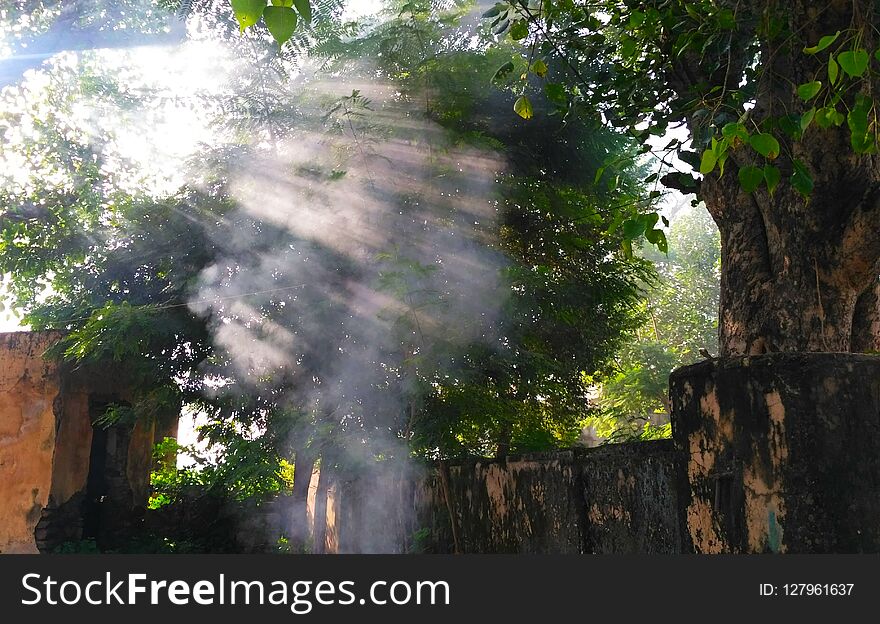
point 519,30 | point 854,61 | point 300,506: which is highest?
point 519,30

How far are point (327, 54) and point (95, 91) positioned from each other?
6.29 meters

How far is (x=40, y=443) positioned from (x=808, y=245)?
8533 mm

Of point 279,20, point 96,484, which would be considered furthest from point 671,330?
point 279,20

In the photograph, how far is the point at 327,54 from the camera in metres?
7.01

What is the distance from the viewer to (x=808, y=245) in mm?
2799

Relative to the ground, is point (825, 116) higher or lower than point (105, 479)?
lower

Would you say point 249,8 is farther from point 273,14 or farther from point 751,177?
point 751,177

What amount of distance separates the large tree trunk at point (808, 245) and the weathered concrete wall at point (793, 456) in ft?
1.90

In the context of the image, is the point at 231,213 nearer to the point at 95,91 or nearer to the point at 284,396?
the point at 284,396

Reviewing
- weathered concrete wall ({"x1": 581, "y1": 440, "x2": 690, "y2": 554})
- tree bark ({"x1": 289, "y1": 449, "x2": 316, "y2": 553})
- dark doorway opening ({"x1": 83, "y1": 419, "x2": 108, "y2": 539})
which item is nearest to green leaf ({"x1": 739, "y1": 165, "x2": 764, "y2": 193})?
weathered concrete wall ({"x1": 581, "y1": 440, "x2": 690, "y2": 554})

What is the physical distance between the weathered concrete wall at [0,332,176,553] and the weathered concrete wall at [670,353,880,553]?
8250 millimetres

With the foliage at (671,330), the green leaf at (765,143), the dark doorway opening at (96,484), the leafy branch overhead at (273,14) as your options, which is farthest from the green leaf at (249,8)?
the foliage at (671,330)

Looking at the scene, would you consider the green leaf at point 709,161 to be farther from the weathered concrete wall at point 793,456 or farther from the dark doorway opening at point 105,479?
the dark doorway opening at point 105,479

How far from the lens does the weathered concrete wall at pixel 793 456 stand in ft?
6.86
